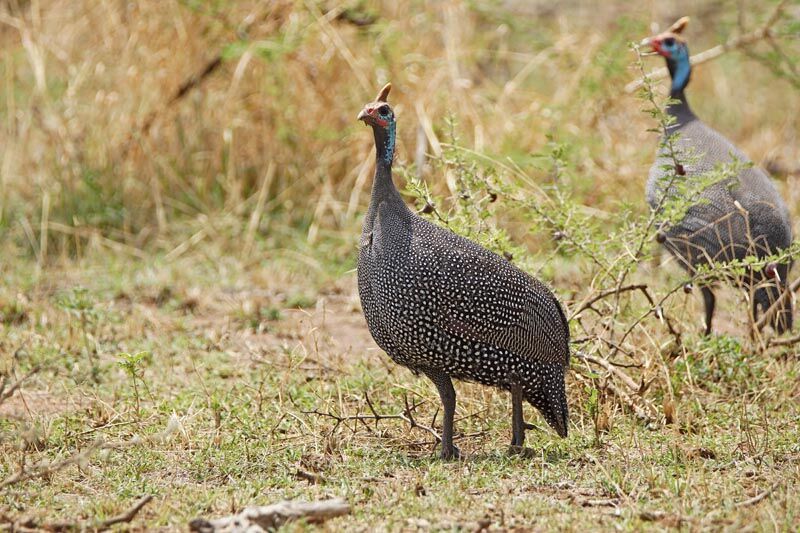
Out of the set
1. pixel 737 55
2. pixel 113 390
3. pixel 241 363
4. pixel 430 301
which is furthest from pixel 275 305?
pixel 737 55

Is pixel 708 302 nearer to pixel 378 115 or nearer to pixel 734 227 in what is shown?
pixel 734 227

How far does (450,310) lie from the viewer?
3.97 m

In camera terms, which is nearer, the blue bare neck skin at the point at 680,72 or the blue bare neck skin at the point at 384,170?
the blue bare neck skin at the point at 384,170

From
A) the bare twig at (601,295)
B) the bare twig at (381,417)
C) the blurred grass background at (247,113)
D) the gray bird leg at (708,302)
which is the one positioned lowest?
the bare twig at (381,417)

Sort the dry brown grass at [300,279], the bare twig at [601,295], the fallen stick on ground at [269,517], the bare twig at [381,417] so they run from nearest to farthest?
the fallen stick on ground at [269,517] < the dry brown grass at [300,279] < the bare twig at [381,417] < the bare twig at [601,295]

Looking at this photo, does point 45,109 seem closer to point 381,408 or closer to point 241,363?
point 241,363

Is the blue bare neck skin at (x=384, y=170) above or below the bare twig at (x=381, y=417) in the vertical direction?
above

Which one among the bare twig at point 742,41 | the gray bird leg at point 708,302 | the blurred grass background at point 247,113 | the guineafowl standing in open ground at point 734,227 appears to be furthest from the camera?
the bare twig at point 742,41

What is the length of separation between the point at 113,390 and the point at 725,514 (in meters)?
2.74

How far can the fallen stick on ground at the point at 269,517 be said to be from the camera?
313cm

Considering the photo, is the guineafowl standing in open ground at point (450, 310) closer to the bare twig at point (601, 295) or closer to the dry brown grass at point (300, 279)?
the dry brown grass at point (300, 279)

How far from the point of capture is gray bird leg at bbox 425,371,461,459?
4.14 meters

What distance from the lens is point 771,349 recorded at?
17.0 ft

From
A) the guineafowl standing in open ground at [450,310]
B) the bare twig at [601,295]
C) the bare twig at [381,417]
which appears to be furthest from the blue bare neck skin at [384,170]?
the bare twig at [601,295]
